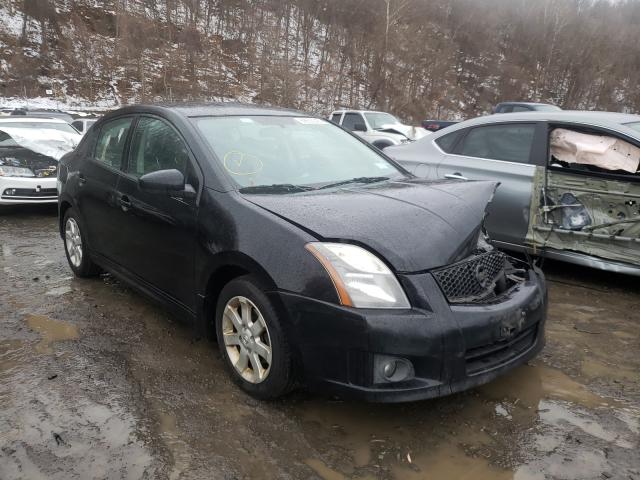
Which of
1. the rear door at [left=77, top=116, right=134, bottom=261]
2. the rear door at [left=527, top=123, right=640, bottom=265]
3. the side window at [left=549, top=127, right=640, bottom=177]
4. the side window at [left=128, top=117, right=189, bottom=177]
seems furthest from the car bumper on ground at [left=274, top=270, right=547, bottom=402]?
the side window at [left=549, top=127, right=640, bottom=177]

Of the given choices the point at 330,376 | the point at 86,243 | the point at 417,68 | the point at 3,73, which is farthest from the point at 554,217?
the point at 417,68

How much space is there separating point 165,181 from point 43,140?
6.85 m

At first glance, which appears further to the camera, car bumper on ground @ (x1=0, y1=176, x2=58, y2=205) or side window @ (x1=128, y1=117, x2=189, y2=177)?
car bumper on ground @ (x1=0, y1=176, x2=58, y2=205)

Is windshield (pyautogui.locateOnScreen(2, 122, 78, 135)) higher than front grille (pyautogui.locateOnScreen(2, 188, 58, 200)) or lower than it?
higher

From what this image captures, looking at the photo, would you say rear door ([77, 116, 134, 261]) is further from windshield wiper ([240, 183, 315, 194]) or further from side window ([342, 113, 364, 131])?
side window ([342, 113, 364, 131])

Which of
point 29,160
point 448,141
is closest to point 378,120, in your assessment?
point 29,160

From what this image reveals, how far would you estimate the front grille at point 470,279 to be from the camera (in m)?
2.58

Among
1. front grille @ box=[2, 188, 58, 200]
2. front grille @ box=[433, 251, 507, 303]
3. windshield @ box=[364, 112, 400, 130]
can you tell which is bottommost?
front grille @ box=[2, 188, 58, 200]

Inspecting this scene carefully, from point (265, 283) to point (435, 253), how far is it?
0.85 meters

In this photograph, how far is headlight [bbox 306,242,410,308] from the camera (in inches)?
97.0

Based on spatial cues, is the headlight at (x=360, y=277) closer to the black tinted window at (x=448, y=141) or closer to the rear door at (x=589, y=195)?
the rear door at (x=589, y=195)

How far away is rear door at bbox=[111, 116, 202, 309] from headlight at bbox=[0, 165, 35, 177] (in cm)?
498

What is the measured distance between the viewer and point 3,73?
83.4 ft

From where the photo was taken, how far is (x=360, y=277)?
Result: 8.20ft
